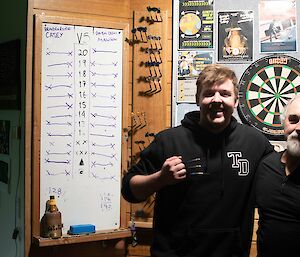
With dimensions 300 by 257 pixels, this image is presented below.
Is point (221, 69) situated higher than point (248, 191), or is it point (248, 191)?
point (221, 69)

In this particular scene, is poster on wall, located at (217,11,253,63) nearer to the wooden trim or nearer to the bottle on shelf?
the wooden trim

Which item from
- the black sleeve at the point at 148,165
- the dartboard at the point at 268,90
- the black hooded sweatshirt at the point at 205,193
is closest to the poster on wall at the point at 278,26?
the dartboard at the point at 268,90

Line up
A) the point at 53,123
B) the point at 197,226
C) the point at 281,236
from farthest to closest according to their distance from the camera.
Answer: the point at 53,123 → the point at 197,226 → the point at 281,236

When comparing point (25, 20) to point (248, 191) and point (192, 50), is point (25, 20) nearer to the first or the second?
point (192, 50)

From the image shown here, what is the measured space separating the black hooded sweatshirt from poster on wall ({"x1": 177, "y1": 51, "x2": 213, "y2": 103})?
2.93ft

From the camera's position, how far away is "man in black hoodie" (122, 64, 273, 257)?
1.94 metres

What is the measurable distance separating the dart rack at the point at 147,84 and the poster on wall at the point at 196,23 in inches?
5.1

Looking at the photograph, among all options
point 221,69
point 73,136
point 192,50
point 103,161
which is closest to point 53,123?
point 73,136

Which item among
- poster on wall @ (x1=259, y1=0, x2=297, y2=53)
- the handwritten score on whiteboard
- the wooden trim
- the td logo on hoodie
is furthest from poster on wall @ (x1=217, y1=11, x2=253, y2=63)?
the wooden trim

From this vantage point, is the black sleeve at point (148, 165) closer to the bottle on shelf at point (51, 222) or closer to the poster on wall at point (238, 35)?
the bottle on shelf at point (51, 222)

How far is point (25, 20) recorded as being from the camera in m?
2.92

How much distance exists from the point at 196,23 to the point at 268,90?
0.63 metres

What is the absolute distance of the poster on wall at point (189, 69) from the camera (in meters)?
2.95

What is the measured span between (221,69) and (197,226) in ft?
2.26
